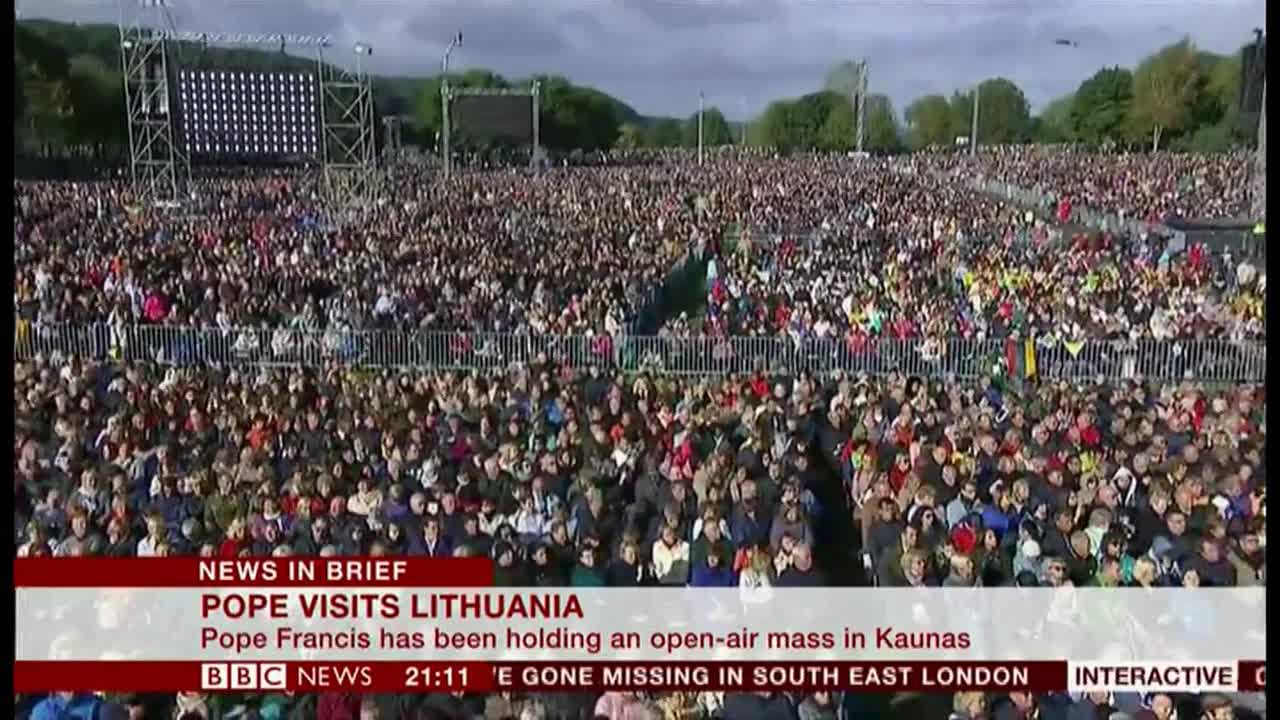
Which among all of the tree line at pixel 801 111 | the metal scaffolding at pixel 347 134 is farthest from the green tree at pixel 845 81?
the metal scaffolding at pixel 347 134

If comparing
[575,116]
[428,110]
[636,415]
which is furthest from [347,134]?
[636,415]

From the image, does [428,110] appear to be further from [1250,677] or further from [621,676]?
[1250,677]

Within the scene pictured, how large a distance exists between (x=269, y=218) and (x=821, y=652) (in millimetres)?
6166

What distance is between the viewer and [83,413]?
696 cm

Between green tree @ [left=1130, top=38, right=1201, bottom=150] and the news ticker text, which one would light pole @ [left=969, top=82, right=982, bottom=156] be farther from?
the news ticker text

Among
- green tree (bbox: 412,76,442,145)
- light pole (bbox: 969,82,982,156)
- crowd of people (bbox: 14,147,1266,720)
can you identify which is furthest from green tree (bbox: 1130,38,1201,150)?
green tree (bbox: 412,76,442,145)

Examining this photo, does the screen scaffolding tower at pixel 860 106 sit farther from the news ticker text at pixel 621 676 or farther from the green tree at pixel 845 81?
the news ticker text at pixel 621 676

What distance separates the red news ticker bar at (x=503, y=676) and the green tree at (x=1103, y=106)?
530 cm

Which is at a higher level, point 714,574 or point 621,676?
point 714,574

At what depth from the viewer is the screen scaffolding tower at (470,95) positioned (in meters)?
9.34

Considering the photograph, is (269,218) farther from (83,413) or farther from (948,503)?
(948,503)

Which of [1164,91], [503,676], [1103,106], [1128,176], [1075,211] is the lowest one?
[503,676]

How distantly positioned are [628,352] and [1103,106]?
4574 mm

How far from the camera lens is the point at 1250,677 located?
15.1 ft
